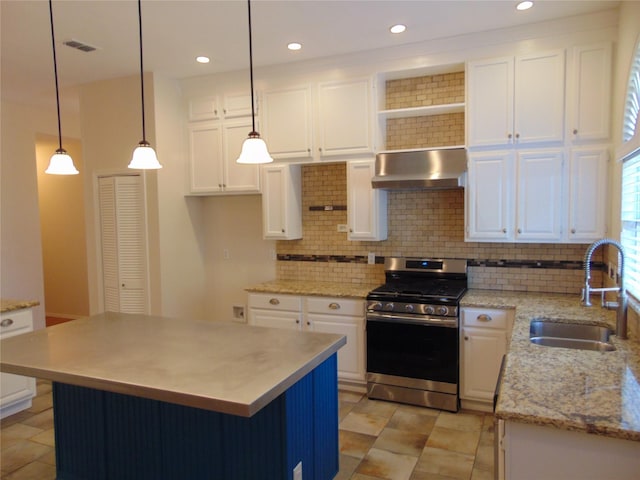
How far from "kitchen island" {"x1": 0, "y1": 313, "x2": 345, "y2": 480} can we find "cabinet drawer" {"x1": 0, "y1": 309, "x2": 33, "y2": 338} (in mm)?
965

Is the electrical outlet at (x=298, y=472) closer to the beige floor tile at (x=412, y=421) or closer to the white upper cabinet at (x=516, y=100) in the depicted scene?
the beige floor tile at (x=412, y=421)

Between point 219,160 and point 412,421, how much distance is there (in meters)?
2.99

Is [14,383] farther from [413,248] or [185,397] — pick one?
[413,248]

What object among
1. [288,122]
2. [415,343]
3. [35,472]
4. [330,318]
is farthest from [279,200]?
[35,472]

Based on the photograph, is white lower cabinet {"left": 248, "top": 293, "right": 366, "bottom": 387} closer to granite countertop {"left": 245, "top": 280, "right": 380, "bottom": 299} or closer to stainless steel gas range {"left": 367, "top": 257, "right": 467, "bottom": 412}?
granite countertop {"left": 245, "top": 280, "right": 380, "bottom": 299}

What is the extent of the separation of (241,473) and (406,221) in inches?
104

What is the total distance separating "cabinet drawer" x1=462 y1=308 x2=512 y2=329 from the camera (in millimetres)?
3244

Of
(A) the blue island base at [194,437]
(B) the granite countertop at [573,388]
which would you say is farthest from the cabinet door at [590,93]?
(A) the blue island base at [194,437]

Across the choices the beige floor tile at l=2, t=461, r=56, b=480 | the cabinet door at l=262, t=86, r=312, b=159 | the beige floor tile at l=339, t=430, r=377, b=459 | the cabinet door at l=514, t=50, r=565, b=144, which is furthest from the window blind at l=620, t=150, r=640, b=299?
the beige floor tile at l=2, t=461, r=56, b=480

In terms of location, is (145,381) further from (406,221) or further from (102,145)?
(102,145)

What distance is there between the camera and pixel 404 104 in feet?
13.2

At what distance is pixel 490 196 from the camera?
138 inches

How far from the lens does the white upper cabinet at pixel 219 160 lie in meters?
4.39

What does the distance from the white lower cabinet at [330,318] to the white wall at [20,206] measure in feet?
10.2
